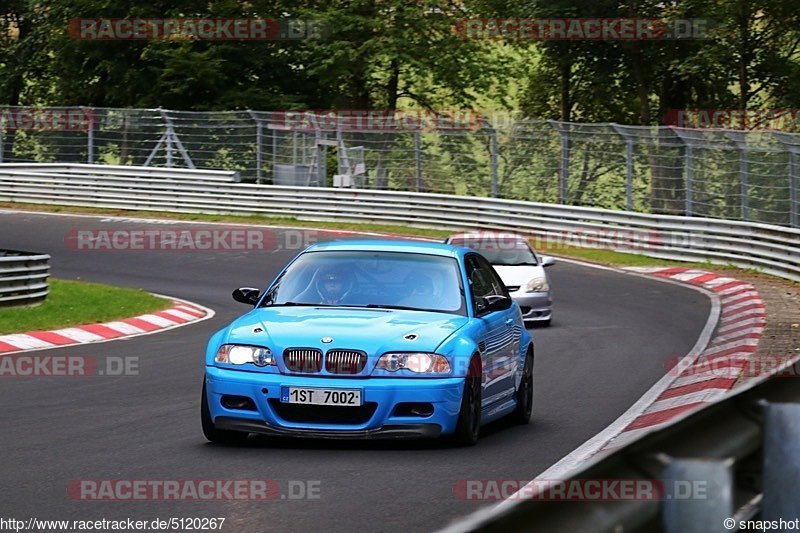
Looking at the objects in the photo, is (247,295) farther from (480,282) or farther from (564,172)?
(564,172)

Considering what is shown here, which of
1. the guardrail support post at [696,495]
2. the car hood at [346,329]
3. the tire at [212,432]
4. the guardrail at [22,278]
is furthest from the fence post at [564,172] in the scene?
the guardrail support post at [696,495]

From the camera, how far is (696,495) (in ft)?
11.2

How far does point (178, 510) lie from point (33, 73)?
47.7 metres

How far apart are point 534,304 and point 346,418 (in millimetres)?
10870

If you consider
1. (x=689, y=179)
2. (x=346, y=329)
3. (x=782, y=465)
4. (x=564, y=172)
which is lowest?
(x=346, y=329)

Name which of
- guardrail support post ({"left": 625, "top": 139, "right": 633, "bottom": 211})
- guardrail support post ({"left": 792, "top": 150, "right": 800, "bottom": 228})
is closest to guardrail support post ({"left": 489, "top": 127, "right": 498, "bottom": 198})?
guardrail support post ({"left": 625, "top": 139, "right": 633, "bottom": 211})

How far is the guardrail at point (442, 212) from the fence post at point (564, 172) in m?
0.77

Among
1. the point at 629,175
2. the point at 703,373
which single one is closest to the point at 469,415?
the point at 703,373

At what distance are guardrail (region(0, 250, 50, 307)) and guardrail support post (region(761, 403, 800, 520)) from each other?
1502 centimetres

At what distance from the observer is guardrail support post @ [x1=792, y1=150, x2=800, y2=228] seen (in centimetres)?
2655

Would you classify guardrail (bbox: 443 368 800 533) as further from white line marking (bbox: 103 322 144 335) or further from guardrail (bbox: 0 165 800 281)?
guardrail (bbox: 0 165 800 281)

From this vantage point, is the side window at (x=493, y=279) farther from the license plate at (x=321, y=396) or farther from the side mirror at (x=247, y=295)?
the license plate at (x=321, y=396)

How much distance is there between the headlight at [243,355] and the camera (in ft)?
30.1

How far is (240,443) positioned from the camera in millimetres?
9547
